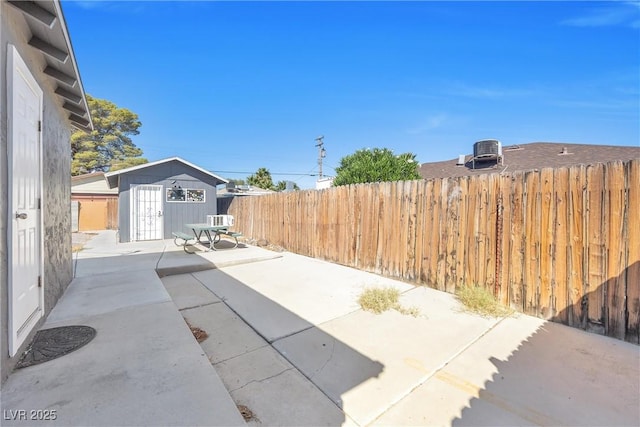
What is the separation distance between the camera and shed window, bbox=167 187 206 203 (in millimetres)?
11194

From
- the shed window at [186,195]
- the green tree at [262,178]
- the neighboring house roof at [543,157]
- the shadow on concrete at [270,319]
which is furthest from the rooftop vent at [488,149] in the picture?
the green tree at [262,178]

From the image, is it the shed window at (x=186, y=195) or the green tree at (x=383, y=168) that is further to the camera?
the shed window at (x=186, y=195)

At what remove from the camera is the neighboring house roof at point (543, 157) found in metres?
8.27

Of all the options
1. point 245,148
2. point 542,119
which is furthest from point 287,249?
point 245,148

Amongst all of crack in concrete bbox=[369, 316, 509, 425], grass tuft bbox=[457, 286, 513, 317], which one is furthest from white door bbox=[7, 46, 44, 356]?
grass tuft bbox=[457, 286, 513, 317]

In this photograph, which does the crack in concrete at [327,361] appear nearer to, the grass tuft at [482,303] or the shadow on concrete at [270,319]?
the shadow on concrete at [270,319]

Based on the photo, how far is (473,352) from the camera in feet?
8.38

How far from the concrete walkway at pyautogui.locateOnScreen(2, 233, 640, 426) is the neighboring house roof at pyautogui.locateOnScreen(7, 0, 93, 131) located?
113 inches

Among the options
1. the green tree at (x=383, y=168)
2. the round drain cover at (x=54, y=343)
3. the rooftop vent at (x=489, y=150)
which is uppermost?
the rooftop vent at (x=489, y=150)

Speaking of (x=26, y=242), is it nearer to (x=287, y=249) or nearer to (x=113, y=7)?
(x=113, y=7)

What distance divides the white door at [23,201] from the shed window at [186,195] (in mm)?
9062

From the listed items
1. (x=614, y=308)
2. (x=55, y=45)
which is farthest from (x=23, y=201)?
(x=614, y=308)

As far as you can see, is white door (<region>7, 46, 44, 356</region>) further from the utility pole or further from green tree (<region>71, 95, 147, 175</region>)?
green tree (<region>71, 95, 147, 175</region>)

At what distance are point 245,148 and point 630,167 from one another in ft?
103
